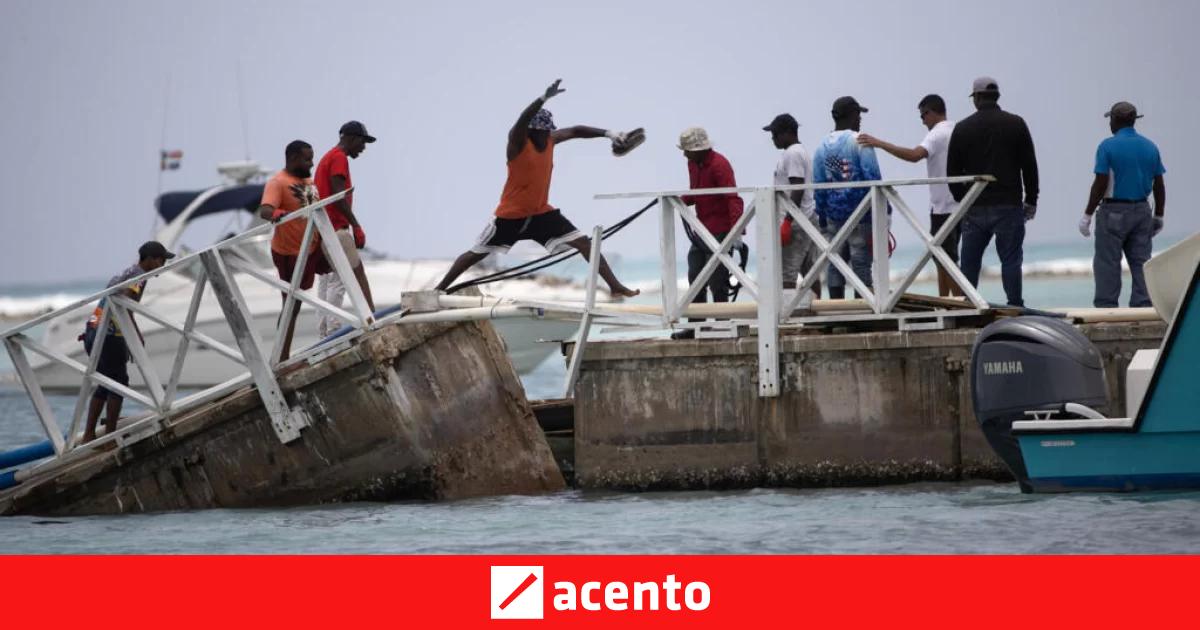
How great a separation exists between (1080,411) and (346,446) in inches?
196

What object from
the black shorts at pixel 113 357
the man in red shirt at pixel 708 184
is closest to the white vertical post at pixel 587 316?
the man in red shirt at pixel 708 184

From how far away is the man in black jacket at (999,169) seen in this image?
13.6 m

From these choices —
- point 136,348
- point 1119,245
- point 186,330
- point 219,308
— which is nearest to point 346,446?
point 186,330

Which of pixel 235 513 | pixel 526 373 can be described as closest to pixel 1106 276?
pixel 235 513

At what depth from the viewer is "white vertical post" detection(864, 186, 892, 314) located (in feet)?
41.1

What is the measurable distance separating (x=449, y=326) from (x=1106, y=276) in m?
5.10

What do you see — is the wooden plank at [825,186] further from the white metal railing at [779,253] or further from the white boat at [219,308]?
the white boat at [219,308]

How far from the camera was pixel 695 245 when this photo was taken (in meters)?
14.0

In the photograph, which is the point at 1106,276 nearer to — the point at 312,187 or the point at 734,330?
the point at 734,330

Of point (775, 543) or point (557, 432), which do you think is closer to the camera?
point (775, 543)

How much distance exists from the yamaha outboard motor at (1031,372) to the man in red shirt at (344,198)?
478cm

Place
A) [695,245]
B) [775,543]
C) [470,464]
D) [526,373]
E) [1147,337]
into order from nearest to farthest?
[775,543]
[1147,337]
[470,464]
[695,245]
[526,373]

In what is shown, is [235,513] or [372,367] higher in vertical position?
[372,367]

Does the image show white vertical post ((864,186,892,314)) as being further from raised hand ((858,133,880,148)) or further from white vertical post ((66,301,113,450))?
white vertical post ((66,301,113,450))
